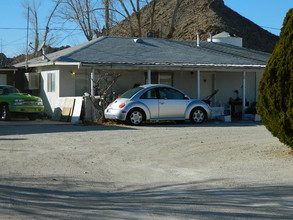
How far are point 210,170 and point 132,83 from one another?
15355 mm

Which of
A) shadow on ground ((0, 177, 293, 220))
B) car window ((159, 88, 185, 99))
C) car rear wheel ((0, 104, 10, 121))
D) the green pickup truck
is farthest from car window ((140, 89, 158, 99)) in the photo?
shadow on ground ((0, 177, 293, 220))

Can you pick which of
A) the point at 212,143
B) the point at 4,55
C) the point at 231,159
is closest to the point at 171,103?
the point at 212,143

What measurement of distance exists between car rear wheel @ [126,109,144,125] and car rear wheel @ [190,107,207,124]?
2233 mm

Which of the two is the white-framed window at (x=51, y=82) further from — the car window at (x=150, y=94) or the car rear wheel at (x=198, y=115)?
the car rear wheel at (x=198, y=115)

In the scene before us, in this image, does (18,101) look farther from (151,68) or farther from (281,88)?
(281,88)

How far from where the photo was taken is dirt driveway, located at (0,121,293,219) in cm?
701

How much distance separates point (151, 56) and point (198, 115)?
4730mm

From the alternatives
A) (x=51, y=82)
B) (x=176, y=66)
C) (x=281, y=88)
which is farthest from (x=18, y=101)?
(x=281, y=88)

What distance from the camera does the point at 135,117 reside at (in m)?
20.0

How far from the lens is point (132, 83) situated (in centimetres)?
2509

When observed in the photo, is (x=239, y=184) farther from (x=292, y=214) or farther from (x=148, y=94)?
(x=148, y=94)

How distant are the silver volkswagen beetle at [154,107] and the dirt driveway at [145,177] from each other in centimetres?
415

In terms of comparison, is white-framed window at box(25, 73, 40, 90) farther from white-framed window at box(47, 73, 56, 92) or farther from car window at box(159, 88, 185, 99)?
car window at box(159, 88, 185, 99)

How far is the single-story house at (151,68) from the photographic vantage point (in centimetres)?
2305
